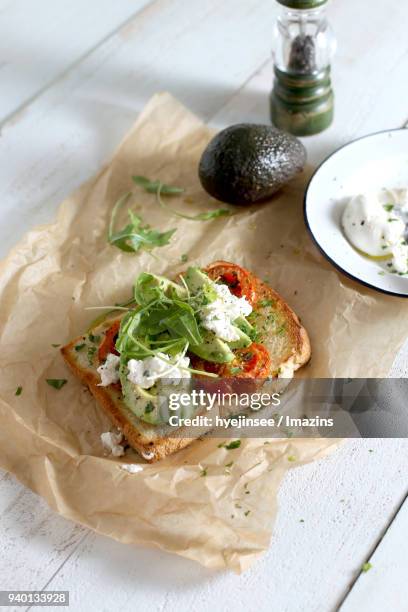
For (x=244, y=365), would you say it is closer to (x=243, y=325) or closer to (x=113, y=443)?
(x=243, y=325)

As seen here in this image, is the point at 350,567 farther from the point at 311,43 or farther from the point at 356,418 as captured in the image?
the point at 311,43

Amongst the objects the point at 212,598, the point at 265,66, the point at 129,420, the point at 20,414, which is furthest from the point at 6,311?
the point at 265,66

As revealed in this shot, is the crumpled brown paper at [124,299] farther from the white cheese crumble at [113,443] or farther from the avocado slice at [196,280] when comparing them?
the avocado slice at [196,280]

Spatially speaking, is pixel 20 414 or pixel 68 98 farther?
pixel 68 98

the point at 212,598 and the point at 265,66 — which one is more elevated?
the point at 265,66

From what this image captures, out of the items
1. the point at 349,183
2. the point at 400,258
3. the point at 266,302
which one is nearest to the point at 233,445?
the point at 266,302

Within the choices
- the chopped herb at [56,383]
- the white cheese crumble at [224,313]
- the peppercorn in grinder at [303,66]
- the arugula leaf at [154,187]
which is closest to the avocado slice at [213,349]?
the white cheese crumble at [224,313]
